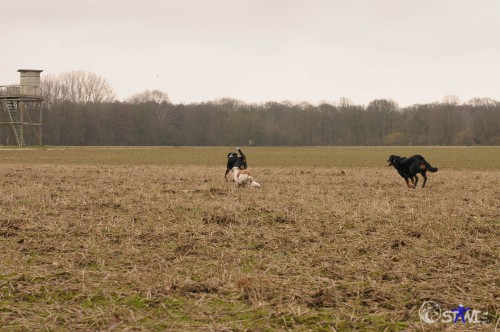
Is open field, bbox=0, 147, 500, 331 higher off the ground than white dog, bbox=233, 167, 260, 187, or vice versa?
white dog, bbox=233, 167, 260, 187

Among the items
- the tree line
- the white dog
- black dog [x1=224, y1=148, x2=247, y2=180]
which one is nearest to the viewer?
the white dog

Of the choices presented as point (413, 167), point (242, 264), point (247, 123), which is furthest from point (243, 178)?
point (247, 123)

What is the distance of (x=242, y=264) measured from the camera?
5.80 metres

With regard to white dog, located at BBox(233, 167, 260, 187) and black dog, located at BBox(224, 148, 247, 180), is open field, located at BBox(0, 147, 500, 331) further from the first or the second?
black dog, located at BBox(224, 148, 247, 180)

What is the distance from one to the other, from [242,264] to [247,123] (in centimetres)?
11049

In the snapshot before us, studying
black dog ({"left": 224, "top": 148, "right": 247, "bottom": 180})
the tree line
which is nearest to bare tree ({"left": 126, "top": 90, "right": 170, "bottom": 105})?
the tree line

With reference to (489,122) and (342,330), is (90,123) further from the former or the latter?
(342,330)

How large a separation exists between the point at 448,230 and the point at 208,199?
5.84 m

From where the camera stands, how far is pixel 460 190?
1394cm

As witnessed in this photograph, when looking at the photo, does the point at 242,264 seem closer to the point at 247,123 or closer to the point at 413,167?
the point at 413,167

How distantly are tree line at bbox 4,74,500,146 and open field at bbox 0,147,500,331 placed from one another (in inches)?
3835

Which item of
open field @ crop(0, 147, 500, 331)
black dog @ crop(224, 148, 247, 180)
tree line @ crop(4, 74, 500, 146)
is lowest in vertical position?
open field @ crop(0, 147, 500, 331)

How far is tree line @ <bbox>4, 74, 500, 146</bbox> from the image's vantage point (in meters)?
104

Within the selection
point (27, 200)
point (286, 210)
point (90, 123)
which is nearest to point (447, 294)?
point (286, 210)
